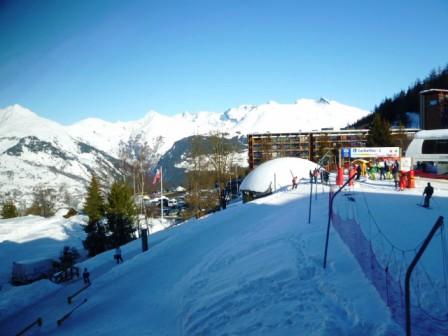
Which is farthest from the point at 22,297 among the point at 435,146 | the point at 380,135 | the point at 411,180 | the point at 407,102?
the point at 407,102

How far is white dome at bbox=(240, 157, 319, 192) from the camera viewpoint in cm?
3900

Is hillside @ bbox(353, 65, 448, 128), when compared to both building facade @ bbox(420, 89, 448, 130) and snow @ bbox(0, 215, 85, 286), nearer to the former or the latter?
building facade @ bbox(420, 89, 448, 130)

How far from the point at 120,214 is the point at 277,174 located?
61.4ft

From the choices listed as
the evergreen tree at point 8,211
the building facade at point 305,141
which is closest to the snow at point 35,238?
the evergreen tree at point 8,211

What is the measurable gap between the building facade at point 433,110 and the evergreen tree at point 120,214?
7003 centimetres

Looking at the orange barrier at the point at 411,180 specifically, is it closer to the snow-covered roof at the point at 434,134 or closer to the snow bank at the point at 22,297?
the snow-covered roof at the point at 434,134

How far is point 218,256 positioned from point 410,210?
32.5 feet

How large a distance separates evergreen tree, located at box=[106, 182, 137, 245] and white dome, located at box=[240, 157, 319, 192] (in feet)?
46.9

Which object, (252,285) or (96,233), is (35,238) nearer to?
(96,233)

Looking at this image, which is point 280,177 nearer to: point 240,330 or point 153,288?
point 153,288

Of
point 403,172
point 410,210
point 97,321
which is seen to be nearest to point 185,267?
point 97,321

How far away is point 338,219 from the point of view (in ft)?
44.3

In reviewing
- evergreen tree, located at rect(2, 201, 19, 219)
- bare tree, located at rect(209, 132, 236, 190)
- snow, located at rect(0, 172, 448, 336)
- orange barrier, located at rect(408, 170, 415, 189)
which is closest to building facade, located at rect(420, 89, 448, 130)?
bare tree, located at rect(209, 132, 236, 190)

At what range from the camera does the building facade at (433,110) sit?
73.9 metres
